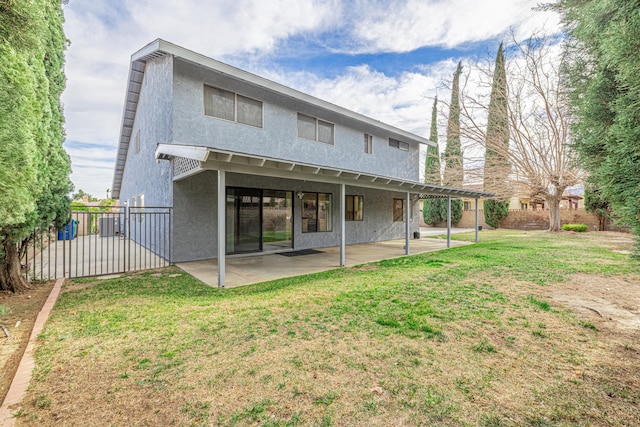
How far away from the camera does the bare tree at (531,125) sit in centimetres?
1559

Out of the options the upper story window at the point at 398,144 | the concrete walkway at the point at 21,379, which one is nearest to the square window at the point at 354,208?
the upper story window at the point at 398,144

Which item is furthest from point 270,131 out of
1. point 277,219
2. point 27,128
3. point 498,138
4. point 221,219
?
point 498,138

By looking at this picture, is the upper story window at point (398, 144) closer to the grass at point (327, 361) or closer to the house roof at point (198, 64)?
the house roof at point (198, 64)

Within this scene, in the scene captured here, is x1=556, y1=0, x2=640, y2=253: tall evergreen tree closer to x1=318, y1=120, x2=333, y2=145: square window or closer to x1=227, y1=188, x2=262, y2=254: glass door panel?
x1=227, y1=188, x2=262, y2=254: glass door panel

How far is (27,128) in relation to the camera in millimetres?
3303

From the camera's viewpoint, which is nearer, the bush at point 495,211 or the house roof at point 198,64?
the house roof at point 198,64

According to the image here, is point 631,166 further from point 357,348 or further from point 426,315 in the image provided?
point 357,348

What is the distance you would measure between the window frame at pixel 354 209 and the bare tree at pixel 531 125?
9188 mm

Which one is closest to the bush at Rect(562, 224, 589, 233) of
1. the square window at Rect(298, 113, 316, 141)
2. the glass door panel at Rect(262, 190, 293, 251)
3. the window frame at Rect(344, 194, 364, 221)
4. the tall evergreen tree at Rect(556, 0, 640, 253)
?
the window frame at Rect(344, 194, 364, 221)

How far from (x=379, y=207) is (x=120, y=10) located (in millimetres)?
12606

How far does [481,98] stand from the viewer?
1719 cm

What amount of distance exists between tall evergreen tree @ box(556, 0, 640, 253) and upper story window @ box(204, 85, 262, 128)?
7.77 meters

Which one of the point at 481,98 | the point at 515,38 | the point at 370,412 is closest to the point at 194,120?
the point at 370,412

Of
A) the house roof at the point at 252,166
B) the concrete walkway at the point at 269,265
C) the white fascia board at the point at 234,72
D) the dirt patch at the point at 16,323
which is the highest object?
the white fascia board at the point at 234,72
